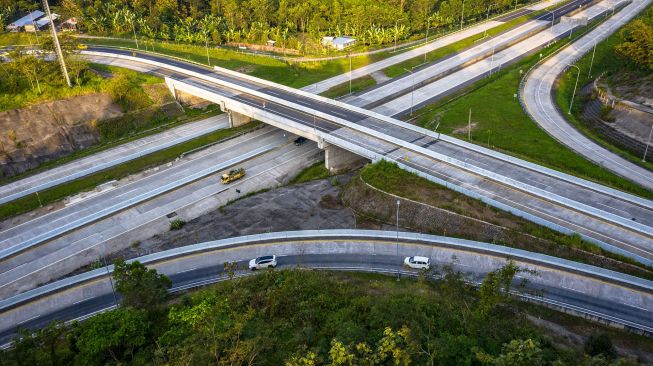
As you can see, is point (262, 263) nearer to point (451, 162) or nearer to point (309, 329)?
point (309, 329)

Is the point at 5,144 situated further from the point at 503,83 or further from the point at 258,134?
the point at 503,83

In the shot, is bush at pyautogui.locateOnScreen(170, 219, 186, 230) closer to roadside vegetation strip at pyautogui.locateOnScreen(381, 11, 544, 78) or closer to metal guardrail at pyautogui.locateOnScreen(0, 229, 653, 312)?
metal guardrail at pyautogui.locateOnScreen(0, 229, 653, 312)

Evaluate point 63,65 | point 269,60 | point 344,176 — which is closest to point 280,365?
point 344,176

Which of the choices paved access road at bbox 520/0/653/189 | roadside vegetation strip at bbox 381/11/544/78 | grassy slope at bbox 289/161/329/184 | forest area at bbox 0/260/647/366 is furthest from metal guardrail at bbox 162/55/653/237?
roadside vegetation strip at bbox 381/11/544/78

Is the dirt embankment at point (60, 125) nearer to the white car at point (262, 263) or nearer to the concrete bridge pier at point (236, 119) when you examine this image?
the concrete bridge pier at point (236, 119)

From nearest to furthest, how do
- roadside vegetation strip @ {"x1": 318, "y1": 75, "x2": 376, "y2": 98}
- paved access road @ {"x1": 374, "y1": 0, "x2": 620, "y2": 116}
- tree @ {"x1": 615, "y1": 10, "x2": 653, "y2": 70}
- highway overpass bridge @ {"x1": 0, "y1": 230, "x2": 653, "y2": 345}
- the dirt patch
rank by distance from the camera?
highway overpass bridge @ {"x1": 0, "y1": 230, "x2": 653, "y2": 345}, the dirt patch, tree @ {"x1": 615, "y1": 10, "x2": 653, "y2": 70}, paved access road @ {"x1": 374, "y1": 0, "x2": 620, "y2": 116}, roadside vegetation strip @ {"x1": 318, "y1": 75, "x2": 376, "y2": 98}

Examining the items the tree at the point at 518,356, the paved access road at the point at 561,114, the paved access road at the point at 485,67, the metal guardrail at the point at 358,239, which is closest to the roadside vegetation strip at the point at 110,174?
the metal guardrail at the point at 358,239
